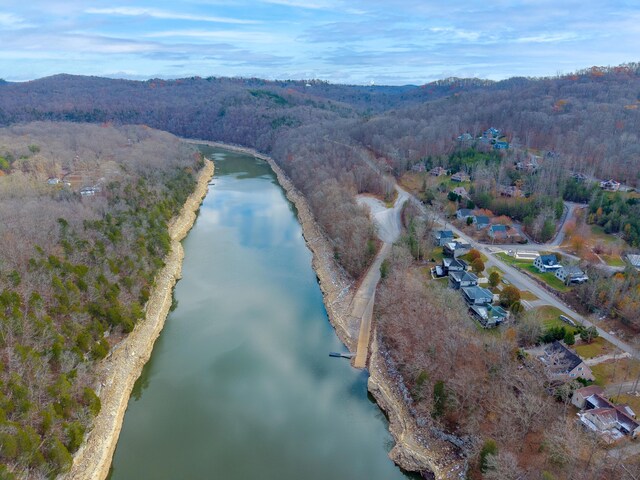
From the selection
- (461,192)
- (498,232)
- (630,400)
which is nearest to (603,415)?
(630,400)

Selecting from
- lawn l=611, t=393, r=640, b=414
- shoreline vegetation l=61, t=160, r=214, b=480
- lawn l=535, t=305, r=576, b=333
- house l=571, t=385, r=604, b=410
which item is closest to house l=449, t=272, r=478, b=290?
lawn l=535, t=305, r=576, b=333

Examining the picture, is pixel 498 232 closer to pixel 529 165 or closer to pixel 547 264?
pixel 547 264

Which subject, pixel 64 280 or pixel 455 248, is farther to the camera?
pixel 455 248

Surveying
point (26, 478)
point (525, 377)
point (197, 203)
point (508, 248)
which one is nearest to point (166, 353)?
point (26, 478)

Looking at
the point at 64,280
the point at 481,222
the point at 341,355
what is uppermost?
the point at 64,280

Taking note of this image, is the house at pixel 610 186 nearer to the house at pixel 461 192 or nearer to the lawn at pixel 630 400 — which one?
the house at pixel 461 192

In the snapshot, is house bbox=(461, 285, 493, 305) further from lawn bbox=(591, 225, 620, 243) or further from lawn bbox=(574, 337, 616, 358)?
lawn bbox=(591, 225, 620, 243)
